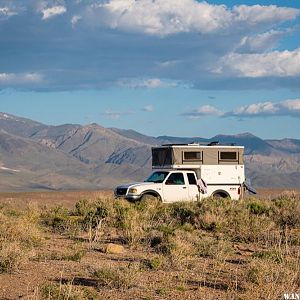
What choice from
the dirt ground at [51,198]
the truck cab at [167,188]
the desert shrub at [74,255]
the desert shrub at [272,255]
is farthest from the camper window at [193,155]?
the desert shrub at [74,255]

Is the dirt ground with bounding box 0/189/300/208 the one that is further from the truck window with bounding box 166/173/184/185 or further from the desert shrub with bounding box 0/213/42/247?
the desert shrub with bounding box 0/213/42/247

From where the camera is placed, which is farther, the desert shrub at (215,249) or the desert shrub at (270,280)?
the desert shrub at (215,249)

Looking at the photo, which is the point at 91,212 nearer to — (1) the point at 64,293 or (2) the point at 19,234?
(2) the point at 19,234

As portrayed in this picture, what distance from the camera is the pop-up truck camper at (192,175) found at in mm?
26234

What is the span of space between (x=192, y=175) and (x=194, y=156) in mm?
1108

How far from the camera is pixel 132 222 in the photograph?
58.2 ft

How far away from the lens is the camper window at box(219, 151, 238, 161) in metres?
28.3

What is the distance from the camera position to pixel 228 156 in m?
28.5

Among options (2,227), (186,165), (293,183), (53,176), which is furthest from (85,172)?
(2,227)

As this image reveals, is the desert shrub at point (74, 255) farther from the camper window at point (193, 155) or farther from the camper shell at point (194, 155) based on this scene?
the camper window at point (193, 155)

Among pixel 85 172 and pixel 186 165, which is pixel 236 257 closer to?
pixel 186 165

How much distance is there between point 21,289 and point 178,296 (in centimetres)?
247

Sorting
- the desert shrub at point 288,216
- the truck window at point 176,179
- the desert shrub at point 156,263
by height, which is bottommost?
the desert shrub at point 156,263

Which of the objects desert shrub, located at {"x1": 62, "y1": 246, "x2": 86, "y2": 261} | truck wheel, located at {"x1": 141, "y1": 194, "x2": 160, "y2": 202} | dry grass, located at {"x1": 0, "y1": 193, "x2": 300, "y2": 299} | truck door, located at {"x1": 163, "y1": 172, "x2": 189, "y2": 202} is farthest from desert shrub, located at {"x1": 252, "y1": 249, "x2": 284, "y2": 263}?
truck door, located at {"x1": 163, "y1": 172, "x2": 189, "y2": 202}
